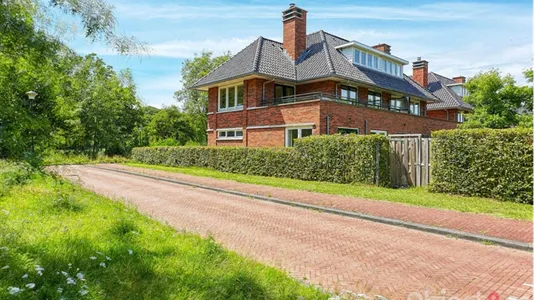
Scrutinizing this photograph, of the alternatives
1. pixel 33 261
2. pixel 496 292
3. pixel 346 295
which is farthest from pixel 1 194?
pixel 496 292

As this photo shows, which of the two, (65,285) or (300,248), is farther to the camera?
(300,248)

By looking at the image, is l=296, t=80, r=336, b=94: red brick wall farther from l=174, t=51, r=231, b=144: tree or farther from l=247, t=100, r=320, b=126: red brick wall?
l=174, t=51, r=231, b=144: tree

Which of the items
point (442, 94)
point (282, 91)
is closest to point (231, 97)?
point (282, 91)

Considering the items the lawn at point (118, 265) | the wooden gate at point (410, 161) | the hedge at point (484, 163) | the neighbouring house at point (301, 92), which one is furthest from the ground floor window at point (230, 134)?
the lawn at point (118, 265)

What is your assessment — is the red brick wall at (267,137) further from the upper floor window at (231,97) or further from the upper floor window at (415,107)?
the upper floor window at (415,107)

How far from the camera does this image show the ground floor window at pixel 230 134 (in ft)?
78.7

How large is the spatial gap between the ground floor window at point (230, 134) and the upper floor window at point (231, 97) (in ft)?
5.17

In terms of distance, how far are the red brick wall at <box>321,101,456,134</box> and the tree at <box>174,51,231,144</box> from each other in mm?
28464

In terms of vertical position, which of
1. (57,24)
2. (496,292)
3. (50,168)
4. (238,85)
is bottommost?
(496,292)

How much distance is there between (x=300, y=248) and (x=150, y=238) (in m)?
2.54

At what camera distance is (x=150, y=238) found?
226 inches

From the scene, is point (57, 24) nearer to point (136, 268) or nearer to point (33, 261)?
point (33, 261)

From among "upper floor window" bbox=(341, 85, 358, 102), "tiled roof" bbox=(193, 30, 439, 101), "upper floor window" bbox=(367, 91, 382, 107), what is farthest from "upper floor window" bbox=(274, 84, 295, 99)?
"upper floor window" bbox=(367, 91, 382, 107)

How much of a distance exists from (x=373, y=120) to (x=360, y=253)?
1696 cm
